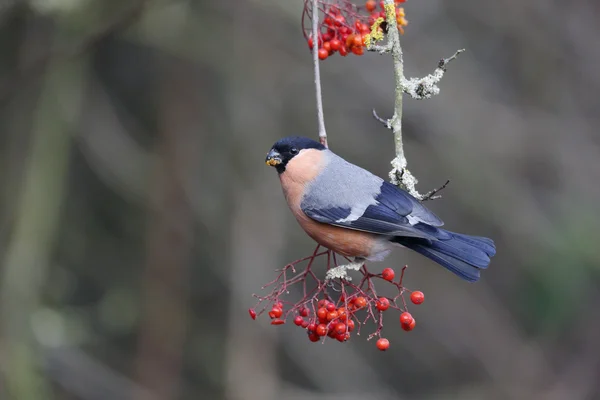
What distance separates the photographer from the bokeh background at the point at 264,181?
4.87 m

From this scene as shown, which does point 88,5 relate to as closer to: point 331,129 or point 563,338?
point 331,129

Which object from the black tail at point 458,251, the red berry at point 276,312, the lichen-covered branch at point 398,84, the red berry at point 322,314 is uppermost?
the lichen-covered branch at point 398,84

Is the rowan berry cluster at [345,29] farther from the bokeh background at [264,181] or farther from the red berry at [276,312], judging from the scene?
the bokeh background at [264,181]

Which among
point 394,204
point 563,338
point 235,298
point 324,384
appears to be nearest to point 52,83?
point 235,298

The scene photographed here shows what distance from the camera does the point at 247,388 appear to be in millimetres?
4977

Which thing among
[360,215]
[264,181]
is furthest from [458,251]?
[264,181]

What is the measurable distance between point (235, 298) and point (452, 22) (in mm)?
2910

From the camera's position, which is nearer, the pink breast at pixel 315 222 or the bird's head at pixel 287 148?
the pink breast at pixel 315 222

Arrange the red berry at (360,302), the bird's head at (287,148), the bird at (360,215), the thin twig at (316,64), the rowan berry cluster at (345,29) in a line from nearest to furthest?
the thin twig at (316,64) → the red berry at (360,302) → the rowan berry cluster at (345,29) → the bird at (360,215) → the bird's head at (287,148)

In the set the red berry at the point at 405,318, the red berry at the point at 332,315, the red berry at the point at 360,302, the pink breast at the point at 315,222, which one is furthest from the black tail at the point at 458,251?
the red berry at the point at 332,315

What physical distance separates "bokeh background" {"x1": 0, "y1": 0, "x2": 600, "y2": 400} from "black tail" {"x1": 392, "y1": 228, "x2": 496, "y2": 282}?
1993mm

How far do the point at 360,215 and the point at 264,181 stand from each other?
214 centimetres

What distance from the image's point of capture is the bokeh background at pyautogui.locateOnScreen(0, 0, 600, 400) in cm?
487

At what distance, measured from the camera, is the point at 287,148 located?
335 centimetres
